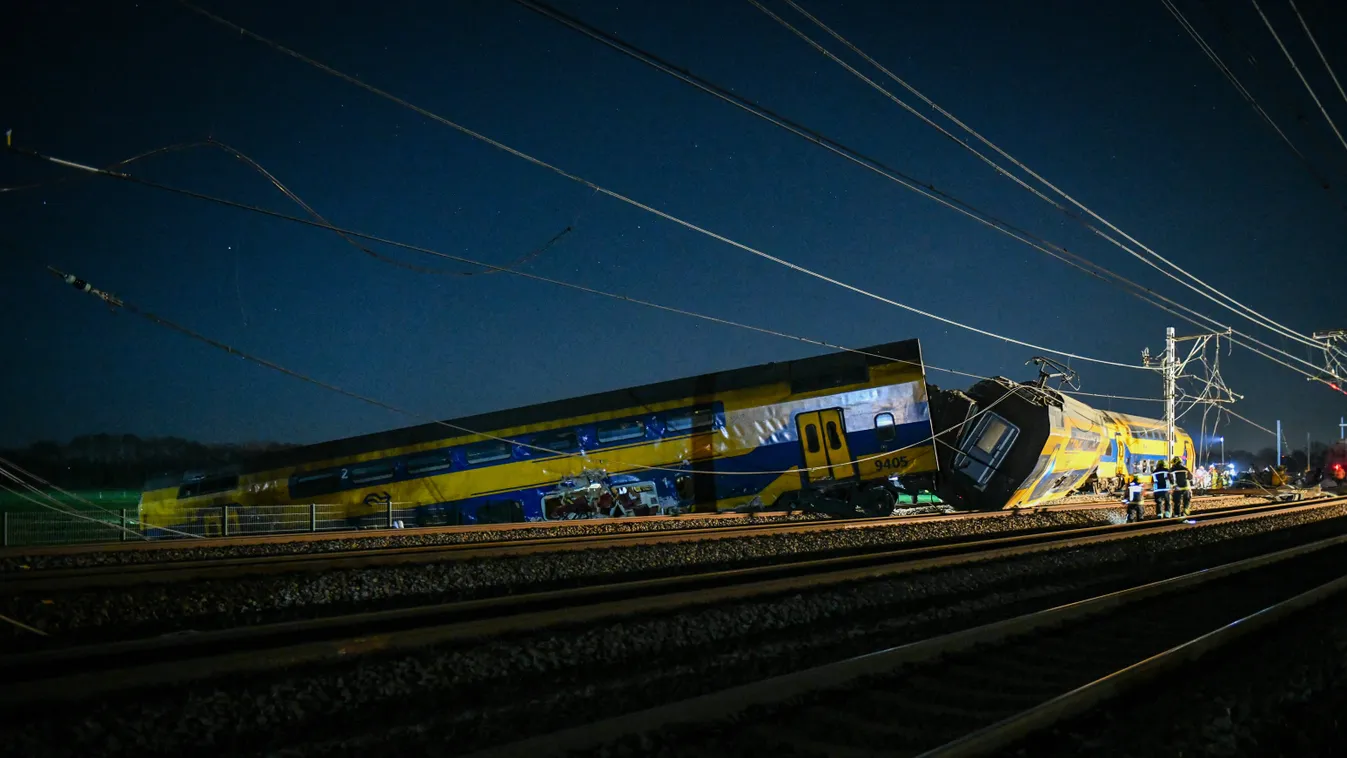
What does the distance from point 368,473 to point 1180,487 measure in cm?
2038

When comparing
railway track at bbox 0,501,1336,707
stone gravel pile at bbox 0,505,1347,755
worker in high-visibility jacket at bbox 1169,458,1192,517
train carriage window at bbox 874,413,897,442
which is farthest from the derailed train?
stone gravel pile at bbox 0,505,1347,755

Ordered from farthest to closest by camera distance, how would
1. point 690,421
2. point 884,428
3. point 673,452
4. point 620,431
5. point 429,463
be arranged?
1. point 429,463
2. point 620,431
3. point 673,452
4. point 690,421
5. point 884,428

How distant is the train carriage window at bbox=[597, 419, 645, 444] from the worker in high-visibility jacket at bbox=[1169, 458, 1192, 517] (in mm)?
12265

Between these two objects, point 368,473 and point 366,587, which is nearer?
point 366,587

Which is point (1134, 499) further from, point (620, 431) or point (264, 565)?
point (264, 565)

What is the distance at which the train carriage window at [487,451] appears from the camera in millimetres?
22344

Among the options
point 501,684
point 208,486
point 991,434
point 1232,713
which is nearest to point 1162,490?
point 991,434

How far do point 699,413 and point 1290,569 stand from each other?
12574 millimetres

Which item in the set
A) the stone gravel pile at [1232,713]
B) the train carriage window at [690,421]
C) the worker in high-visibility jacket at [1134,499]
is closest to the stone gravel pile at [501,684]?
the stone gravel pile at [1232,713]

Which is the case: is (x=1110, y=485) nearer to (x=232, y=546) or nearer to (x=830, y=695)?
(x=232, y=546)

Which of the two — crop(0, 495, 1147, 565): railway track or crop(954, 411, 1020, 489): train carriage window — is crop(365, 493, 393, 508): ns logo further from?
crop(954, 411, 1020, 489): train carriage window

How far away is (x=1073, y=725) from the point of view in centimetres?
383

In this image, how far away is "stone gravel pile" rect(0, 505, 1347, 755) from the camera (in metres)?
3.86

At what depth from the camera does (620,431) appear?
21219 mm
